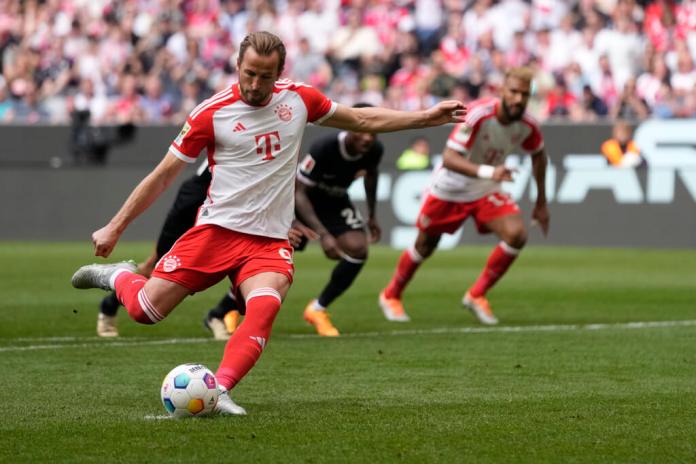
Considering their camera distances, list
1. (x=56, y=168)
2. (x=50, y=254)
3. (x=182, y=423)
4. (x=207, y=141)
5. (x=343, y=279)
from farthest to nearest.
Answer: (x=56, y=168) < (x=50, y=254) < (x=343, y=279) < (x=207, y=141) < (x=182, y=423)

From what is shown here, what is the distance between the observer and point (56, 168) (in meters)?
22.9

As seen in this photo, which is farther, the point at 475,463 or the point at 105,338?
the point at 105,338

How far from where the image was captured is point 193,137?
703cm

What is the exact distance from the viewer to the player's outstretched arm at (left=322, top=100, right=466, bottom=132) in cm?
729

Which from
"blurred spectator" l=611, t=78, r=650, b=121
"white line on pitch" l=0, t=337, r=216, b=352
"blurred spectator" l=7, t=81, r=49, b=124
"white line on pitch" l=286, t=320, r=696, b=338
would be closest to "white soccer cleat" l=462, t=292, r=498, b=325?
"white line on pitch" l=286, t=320, r=696, b=338

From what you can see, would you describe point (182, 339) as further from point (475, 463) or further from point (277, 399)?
point (475, 463)

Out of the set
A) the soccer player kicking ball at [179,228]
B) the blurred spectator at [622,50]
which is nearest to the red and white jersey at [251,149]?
the soccer player kicking ball at [179,228]

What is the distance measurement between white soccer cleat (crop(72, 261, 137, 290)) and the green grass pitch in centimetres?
60

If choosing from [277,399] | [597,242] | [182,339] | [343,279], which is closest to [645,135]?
[597,242]

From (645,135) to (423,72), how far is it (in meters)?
4.65

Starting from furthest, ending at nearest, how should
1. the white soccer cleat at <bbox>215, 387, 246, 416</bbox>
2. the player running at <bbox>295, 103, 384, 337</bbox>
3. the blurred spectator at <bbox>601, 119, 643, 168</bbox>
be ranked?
the blurred spectator at <bbox>601, 119, 643, 168</bbox> → the player running at <bbox>295, 103, 384, 337</bbox> → the white soccer cleat at <bbox>215, 387, 246, 416</bbox>

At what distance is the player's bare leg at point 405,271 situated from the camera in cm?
1279

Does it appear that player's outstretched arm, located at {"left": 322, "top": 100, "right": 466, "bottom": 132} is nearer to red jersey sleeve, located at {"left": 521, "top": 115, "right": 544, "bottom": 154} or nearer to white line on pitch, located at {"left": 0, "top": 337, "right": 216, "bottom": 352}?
white line on pitch, located at {"left": 0, "top": 337, "right": 216, "bottom": 352}

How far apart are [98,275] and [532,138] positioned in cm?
566
